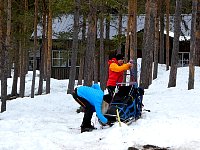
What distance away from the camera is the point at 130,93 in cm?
987

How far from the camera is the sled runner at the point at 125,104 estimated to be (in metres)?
9.30

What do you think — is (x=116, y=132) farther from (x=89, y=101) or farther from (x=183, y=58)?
(x=183, y=58)

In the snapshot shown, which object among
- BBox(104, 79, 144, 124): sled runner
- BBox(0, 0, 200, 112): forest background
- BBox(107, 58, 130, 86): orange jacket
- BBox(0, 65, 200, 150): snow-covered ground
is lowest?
BBox(0, 65, 200, 150): snow-covered ground

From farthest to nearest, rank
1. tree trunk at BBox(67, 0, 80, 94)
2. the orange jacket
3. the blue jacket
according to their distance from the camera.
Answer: tree trunk at BBox(67, 0, 80, 94) < the orange jacket < the blue jacket

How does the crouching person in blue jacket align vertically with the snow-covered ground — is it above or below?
above

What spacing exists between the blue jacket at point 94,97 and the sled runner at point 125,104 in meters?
0.26

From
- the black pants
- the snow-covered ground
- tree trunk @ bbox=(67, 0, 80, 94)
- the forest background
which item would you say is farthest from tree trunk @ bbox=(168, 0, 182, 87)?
the black pants

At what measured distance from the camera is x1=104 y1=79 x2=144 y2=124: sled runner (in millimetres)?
9297

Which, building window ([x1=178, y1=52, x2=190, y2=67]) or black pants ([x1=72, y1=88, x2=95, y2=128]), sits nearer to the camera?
black pants ([x1=72, y1=88, x2=95, y2=128])

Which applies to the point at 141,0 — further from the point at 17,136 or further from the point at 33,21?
the point at 17,136

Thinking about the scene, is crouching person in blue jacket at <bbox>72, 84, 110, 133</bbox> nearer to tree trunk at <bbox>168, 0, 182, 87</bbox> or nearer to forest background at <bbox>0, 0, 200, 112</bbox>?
forest background at <bbox>0, 0, 200, 112</bbox>

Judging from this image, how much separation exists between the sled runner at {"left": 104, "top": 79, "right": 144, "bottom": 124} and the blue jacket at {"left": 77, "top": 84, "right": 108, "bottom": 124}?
26 centimetres

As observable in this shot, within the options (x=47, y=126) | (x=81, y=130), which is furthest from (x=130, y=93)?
(x=47, y=126)

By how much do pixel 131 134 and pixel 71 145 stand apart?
121cm
